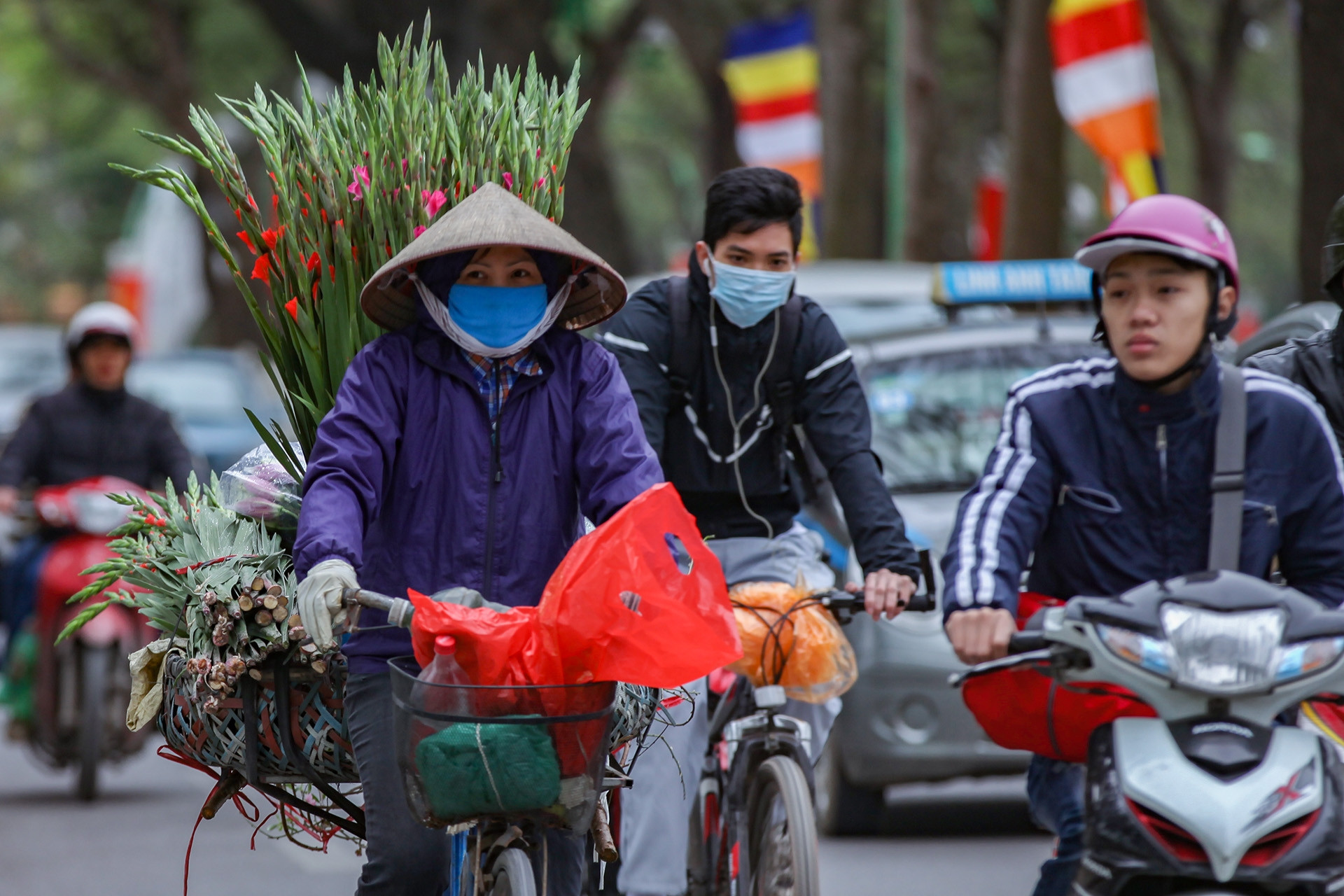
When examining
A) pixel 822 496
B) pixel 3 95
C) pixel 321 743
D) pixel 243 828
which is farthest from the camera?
pixel 3 95

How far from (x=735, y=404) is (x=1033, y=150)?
12.6 m

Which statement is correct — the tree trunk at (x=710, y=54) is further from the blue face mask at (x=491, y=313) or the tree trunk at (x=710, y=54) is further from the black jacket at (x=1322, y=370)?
the blue face mask at (x=491, y=313)

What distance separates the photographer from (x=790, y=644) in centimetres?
521

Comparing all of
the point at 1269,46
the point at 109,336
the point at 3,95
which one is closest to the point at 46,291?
the point at 3,95

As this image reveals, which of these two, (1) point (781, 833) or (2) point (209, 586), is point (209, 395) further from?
(2) point (209, 586)

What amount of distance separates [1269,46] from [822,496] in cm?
→ 3096

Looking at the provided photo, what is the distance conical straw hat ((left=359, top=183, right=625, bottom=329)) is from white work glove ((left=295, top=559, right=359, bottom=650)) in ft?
2.39

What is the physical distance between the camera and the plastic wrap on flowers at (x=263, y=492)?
457cm

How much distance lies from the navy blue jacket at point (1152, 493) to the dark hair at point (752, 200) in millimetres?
1592

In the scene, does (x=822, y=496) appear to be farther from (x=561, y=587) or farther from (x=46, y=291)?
(x=46, y=291)

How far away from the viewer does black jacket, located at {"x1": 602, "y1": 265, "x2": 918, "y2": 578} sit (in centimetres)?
524

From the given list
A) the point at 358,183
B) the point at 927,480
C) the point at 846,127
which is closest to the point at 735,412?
the point at 358,183

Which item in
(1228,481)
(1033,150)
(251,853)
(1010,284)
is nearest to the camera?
(1228,481)

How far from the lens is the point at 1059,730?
3566 millimetres
